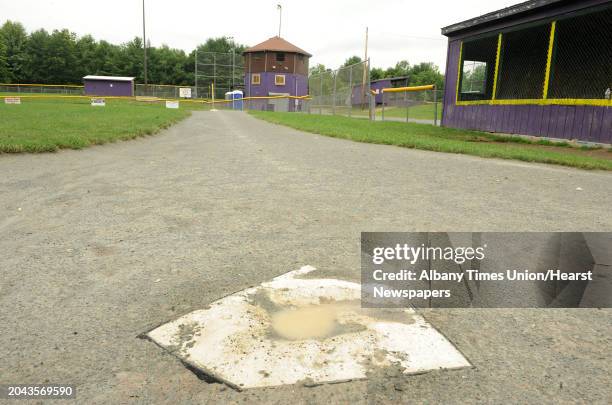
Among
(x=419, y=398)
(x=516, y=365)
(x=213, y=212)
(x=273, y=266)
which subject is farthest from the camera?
(x=213, y=212)

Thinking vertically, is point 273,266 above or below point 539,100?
below

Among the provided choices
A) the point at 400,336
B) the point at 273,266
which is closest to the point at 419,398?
the point at 400,336

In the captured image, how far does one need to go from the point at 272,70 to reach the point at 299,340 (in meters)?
55.2

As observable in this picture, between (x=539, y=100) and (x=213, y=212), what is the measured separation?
11.6 metres

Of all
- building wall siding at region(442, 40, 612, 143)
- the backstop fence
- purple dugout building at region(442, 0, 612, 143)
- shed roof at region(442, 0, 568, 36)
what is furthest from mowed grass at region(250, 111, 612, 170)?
shed roof at region(442, 0, 568, 36)

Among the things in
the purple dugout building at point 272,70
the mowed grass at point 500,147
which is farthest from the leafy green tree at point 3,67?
the mowed grass at point 500,147

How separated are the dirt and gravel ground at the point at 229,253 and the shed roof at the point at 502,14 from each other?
7.22m

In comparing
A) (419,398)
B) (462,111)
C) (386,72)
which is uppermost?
(386,72)

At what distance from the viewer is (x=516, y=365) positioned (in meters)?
1.76

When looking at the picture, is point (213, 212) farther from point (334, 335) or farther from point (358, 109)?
point (358, 109)

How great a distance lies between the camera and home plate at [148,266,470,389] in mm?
1673

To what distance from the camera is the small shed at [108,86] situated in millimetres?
49156

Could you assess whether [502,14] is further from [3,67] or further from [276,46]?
[3,67]

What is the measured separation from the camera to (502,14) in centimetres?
1333
